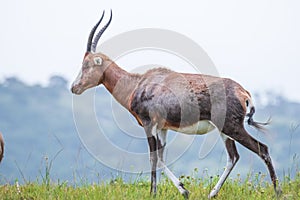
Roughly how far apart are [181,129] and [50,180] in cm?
214

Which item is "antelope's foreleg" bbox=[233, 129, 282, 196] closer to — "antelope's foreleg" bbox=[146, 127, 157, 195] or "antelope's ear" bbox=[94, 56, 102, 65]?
"antelope's foreleg" bbox=[146, 127, 157, 195]

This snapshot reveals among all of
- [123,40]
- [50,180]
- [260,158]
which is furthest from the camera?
[123,40]

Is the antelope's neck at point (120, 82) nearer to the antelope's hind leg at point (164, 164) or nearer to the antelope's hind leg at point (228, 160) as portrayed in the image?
the antelope's hind leg at point (164, 164)

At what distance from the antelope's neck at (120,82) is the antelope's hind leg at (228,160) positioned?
1.70 meters

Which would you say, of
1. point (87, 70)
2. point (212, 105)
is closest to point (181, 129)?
point (212, 105)

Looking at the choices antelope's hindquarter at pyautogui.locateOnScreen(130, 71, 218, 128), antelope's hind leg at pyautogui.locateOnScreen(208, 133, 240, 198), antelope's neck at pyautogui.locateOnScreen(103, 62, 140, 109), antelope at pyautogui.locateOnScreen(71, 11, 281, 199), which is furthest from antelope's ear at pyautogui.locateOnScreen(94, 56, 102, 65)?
antelope's hind leg at pyautogui.locateOnScreen(208, 133, 240, 198)

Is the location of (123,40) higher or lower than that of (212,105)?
higher

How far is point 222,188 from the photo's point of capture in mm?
10109

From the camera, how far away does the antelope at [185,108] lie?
30.0 feet

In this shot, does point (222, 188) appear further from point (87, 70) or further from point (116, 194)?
point (87, 70)

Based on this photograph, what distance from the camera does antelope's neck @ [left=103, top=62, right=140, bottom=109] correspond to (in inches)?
401

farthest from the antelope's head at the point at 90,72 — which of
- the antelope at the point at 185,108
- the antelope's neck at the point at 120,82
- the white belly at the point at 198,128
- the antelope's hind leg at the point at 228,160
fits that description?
the antelope's hind leg at the point at 228,160

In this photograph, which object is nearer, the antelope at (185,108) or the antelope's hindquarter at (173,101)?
the antelope at (185,108)

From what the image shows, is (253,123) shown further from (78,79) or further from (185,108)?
(78,79)
